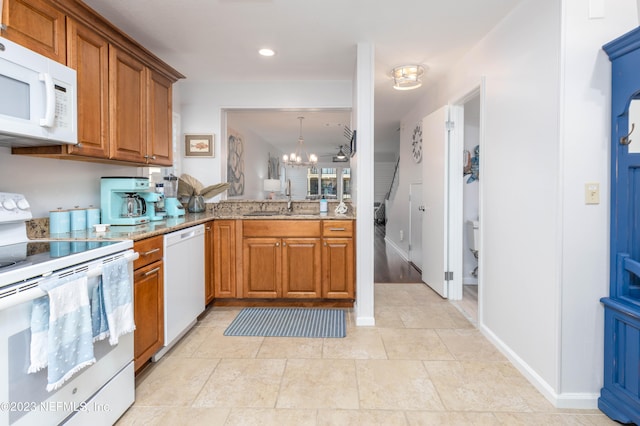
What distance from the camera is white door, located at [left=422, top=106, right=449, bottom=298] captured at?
351 cm

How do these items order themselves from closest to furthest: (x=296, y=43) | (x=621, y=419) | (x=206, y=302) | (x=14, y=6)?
(x=14, y=6) < (x=621, y=419) < (x=296, y=43) < (x=206, y=302)

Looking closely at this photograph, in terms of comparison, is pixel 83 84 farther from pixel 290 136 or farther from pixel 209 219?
pixel 290 136

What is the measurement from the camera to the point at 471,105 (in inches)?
152

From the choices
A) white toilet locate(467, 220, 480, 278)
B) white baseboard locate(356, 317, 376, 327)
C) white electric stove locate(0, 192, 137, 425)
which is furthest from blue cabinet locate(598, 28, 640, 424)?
white electric stove locate(0, 192, 137, 425)

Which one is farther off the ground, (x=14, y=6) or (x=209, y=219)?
(x=14, y=6)

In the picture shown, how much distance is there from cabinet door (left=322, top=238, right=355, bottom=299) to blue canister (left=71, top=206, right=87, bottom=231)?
6.19ft

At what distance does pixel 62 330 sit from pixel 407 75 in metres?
3.36

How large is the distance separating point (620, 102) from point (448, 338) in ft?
6.22

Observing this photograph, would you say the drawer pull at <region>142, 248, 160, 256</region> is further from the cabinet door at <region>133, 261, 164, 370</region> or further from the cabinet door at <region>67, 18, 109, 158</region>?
the cabinet door at <region>67, 18, 109, 158</region>

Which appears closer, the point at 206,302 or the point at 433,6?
the point at 433,6

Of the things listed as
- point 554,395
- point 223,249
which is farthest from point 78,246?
point 554,395

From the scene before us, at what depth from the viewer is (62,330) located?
1269 mm

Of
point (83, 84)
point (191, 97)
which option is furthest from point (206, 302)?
point (191, 97)

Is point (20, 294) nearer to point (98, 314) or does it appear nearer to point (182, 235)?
point (98, 314)
